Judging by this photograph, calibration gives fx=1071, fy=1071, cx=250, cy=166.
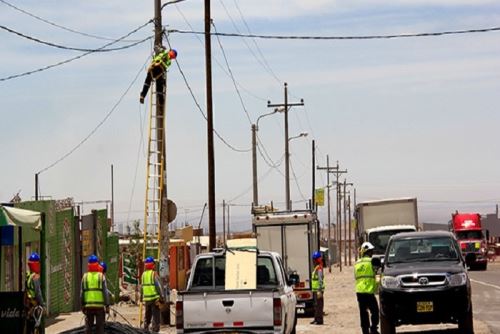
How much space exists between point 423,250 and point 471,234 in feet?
138

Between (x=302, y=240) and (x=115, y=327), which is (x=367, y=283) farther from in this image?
(x=302, y=240)

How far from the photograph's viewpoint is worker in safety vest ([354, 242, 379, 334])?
71.2 feet

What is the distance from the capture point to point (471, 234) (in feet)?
205

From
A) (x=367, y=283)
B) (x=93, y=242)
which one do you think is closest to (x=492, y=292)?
(x=93, y=242)

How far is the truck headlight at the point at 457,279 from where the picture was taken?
66.1ft

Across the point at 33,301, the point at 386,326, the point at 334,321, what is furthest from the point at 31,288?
the point at 334,321

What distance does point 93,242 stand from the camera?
38594mm

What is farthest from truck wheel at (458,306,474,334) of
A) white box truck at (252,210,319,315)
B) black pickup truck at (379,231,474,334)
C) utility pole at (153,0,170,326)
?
white box truck at (252,210,319,315)

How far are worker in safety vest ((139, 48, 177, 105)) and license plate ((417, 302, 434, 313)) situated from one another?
390 inches

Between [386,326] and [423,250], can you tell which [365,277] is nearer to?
[423,250]

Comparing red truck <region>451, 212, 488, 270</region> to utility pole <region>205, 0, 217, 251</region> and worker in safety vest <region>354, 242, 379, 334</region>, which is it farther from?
worker in safety vest <region>354, 242, 379, 334</region>

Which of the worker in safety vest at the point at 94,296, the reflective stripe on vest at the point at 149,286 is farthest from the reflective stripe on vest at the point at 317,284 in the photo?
the worker in safety vest at the point at 94,296

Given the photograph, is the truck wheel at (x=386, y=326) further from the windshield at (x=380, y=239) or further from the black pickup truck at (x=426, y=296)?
the windshield at (x=380, y=239)

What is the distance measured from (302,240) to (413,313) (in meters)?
12.3
